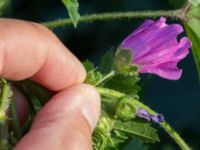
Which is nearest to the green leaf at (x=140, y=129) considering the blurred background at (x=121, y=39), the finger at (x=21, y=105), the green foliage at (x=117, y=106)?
the green foliage at (x=117, y=106)

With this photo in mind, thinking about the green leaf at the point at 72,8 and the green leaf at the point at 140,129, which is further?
the green leaf at the point at 140,129

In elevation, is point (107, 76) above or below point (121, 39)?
above

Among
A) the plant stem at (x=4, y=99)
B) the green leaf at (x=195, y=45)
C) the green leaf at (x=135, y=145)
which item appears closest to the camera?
the plant stem at (x=4, y=99)

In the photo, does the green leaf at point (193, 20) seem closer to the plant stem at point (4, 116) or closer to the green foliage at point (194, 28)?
the green foliage at point (194, 28)

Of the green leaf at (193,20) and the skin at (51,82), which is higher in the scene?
the skin at (51,82)

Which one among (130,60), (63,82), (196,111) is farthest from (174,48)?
(196,111)

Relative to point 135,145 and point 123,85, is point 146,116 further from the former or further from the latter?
point 135,145

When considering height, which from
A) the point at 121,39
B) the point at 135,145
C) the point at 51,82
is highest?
the point at 51,82

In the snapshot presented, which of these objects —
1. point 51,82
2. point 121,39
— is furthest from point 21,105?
point 121,39
